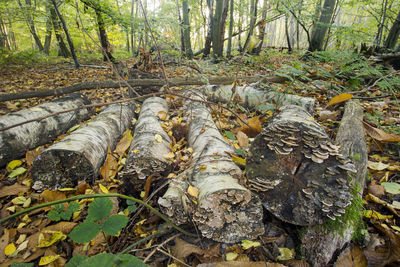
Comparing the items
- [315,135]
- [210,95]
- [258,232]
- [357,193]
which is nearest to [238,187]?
[258,232]

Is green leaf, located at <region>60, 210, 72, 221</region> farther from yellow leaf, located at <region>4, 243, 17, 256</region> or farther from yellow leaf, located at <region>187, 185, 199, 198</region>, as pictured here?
yellow leaf, located at <region>187, 185, 199, 198</region>

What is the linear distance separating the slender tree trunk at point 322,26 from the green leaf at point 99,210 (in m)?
9.25

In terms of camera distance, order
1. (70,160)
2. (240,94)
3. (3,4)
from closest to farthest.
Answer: (70,160) < (240,94) < (3,4)

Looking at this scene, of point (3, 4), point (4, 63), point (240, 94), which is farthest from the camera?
point (4, 63)

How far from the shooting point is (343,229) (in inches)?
51.0

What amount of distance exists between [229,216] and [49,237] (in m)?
1.62

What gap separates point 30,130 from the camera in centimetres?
280

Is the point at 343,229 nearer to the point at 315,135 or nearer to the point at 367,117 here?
the point at 315,135

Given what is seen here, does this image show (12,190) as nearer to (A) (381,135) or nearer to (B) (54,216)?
(B) (54,216)

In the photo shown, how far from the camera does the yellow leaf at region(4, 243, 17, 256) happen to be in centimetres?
159

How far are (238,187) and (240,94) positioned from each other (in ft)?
9.42

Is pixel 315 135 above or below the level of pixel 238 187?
above

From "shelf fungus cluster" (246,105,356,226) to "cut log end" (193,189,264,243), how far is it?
19cm

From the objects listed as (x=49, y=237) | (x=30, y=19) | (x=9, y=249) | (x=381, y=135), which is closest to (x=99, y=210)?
(x=49, y=237)
